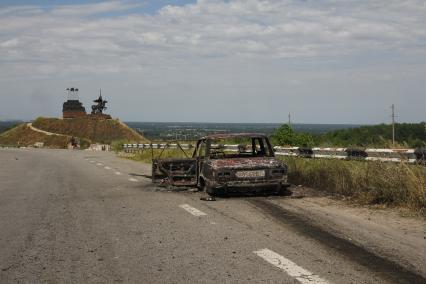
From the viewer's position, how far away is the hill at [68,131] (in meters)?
99.2

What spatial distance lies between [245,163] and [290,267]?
622cm

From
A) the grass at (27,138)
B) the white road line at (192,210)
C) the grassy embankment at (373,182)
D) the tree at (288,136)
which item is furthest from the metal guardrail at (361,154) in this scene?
the grass at (27,138)

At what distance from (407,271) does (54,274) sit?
3653mm

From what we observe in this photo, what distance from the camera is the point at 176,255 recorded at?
659cm

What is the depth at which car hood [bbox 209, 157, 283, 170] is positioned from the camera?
12.0 m

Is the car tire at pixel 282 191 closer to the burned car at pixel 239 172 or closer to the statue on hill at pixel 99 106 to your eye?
the burned car at pixel 239 172

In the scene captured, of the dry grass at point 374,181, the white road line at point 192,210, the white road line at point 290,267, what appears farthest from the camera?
the dry grass at point 374,181

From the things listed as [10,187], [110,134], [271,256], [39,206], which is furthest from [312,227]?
[110,134]

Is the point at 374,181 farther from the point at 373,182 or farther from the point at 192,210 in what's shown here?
the point at 192,210

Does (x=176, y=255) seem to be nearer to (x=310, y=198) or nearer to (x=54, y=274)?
(x=54, y=274)

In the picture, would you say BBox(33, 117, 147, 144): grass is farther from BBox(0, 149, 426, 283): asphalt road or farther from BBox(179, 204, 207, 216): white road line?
BBox(0, 149, 426, 283): asphalt road

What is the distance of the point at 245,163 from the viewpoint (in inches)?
474

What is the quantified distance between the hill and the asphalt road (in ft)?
287

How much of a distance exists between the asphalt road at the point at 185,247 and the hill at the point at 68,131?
87391 mm
